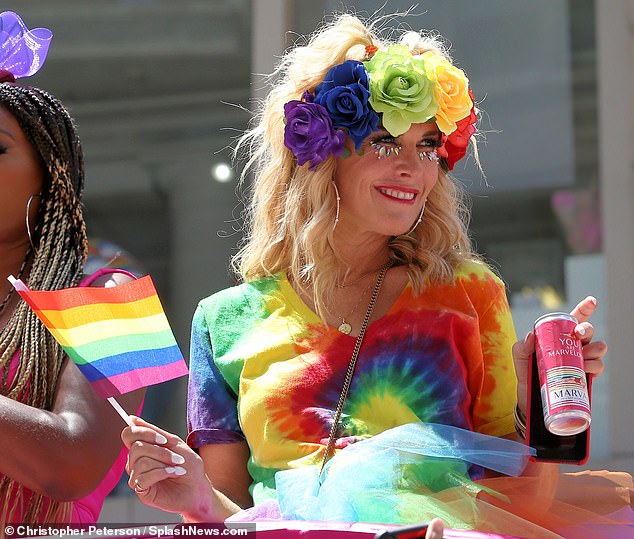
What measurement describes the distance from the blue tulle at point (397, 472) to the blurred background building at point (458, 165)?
3099 millimetres

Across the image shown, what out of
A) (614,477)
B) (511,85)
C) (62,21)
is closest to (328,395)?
(614,477)

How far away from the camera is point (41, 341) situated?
2805 mm

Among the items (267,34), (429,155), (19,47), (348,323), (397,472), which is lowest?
(397,472)

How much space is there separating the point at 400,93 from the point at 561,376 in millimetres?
938

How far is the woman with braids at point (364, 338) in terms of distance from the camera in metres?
2.50

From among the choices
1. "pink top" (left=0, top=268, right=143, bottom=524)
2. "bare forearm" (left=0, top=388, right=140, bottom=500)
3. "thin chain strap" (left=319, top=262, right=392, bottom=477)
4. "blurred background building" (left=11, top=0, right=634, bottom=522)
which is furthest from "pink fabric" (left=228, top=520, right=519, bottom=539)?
"blurred background building" (left=11, top=0, right=634, bottom=522)

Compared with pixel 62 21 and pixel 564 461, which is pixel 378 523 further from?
pixel 62 21

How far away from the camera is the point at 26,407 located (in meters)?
2.57

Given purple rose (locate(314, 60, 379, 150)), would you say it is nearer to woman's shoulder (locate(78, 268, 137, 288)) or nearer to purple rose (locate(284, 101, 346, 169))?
purple rose (locate(284, 101, 346, 169))

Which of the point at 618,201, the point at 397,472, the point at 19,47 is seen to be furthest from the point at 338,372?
the point at 618,201

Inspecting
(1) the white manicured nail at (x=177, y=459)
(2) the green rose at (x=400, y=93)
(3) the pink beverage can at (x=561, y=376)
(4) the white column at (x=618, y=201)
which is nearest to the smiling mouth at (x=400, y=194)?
(2) the green rose at (x=400, y=93)

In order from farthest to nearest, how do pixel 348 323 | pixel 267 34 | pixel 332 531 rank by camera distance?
pixel 267 34 → pixel 348 323 → pixel 332 531

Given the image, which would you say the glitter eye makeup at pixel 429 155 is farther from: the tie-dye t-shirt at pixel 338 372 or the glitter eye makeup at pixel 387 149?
the tie-dye t-shirt at pixel 338 372

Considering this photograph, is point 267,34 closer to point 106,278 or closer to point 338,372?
point 106,278
